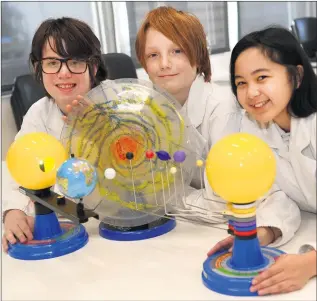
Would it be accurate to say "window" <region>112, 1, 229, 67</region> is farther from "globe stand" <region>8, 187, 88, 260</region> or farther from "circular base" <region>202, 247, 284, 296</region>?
"circular base" <region>202, 247, 284, 296</region>

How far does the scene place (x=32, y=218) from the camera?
Answer: 1.26 meters

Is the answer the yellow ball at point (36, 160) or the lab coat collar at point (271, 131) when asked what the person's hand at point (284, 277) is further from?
the yellow ball at point (36, 160)

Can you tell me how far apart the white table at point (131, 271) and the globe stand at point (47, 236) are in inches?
0.7

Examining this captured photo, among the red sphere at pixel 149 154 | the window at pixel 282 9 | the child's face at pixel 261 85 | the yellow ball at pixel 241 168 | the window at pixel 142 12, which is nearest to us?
the yellow ball at pixel 241 168

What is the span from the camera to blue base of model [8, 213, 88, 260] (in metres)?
1.15

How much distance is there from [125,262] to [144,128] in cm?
29

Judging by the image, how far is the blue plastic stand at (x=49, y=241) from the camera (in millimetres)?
1154

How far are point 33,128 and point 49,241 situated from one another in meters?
0.39

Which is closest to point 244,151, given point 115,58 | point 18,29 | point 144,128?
point 144,128

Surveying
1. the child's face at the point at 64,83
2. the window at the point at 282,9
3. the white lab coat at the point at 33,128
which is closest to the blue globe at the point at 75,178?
the white lab coat at the point at 33,128

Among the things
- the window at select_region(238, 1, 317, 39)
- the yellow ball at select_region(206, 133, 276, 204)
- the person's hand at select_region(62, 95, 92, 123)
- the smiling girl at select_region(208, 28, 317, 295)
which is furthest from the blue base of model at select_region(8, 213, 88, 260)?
the window at select_region(238, 1, 317, 39)

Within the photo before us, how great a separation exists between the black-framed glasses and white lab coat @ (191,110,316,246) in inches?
22.8

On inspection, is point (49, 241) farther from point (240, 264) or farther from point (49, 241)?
point (240, 264)

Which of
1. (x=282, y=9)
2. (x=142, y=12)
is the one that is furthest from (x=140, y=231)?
(x=282, y=9)
